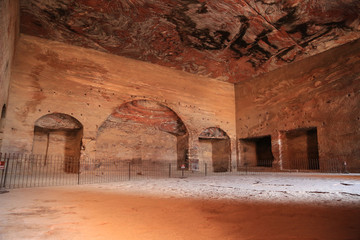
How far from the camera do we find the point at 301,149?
43.9ft

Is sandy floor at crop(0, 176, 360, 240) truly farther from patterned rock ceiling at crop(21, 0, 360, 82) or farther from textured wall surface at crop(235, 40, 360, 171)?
textured wall surface at crop(235, 40, 360, 171)

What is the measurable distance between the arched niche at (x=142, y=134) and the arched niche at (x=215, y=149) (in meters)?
1.84

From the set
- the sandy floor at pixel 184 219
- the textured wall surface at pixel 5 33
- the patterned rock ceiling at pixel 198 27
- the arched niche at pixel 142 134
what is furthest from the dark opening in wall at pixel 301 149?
the textured wall surface at pixel 5 33

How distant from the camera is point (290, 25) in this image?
32.5 ft

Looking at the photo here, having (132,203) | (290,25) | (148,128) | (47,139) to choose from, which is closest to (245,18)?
(290,25)

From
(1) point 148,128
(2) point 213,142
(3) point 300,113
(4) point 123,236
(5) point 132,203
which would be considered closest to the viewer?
(4) point 123,236

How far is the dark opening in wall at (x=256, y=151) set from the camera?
1538 cm

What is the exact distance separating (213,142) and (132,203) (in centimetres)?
1283

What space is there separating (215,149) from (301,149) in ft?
17.7

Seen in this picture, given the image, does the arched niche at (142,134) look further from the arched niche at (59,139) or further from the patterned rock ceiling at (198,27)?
the patterned rock ceiling at (198,27)

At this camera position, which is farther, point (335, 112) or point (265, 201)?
point (335, 112)

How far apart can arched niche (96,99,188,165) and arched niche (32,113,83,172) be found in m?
1.13

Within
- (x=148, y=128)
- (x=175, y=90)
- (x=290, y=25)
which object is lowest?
(x=148, y=128)

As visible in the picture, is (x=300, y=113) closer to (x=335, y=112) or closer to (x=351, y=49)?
(x=335, y=112)
